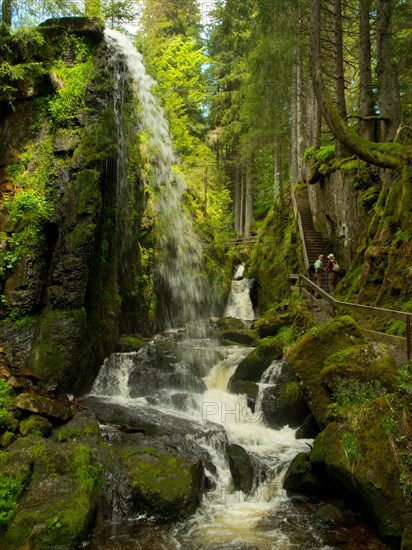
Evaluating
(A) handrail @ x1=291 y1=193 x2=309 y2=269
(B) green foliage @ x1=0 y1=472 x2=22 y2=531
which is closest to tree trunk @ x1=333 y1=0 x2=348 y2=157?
A: (A) handrail @ x1=291 y1=193 x2=309 y2=269

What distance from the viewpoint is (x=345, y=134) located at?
11211 millimetres

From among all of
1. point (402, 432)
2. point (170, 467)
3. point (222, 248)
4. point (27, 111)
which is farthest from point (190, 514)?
point (222, 248)

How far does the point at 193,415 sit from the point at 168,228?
11.5 meters

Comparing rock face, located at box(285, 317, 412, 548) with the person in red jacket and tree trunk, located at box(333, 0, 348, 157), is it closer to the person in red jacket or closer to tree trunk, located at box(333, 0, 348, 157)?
the person in red jacket

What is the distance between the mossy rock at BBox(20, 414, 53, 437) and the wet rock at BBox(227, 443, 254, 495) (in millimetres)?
3707

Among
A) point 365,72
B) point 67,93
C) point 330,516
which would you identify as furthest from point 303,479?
point 365,72

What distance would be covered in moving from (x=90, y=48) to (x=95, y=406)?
1142 cm

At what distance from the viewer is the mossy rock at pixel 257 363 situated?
506 inches

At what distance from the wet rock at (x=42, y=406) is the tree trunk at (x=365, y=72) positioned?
46.4 feet

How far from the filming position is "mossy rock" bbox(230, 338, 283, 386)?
506 inches

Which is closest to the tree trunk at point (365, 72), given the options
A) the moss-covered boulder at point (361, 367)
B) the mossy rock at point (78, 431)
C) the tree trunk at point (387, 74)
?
the tree trunk at point (387, 74)

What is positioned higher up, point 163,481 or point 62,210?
point 62,210

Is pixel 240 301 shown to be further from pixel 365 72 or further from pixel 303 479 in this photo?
pixel 303 479

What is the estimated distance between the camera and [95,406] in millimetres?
10438
